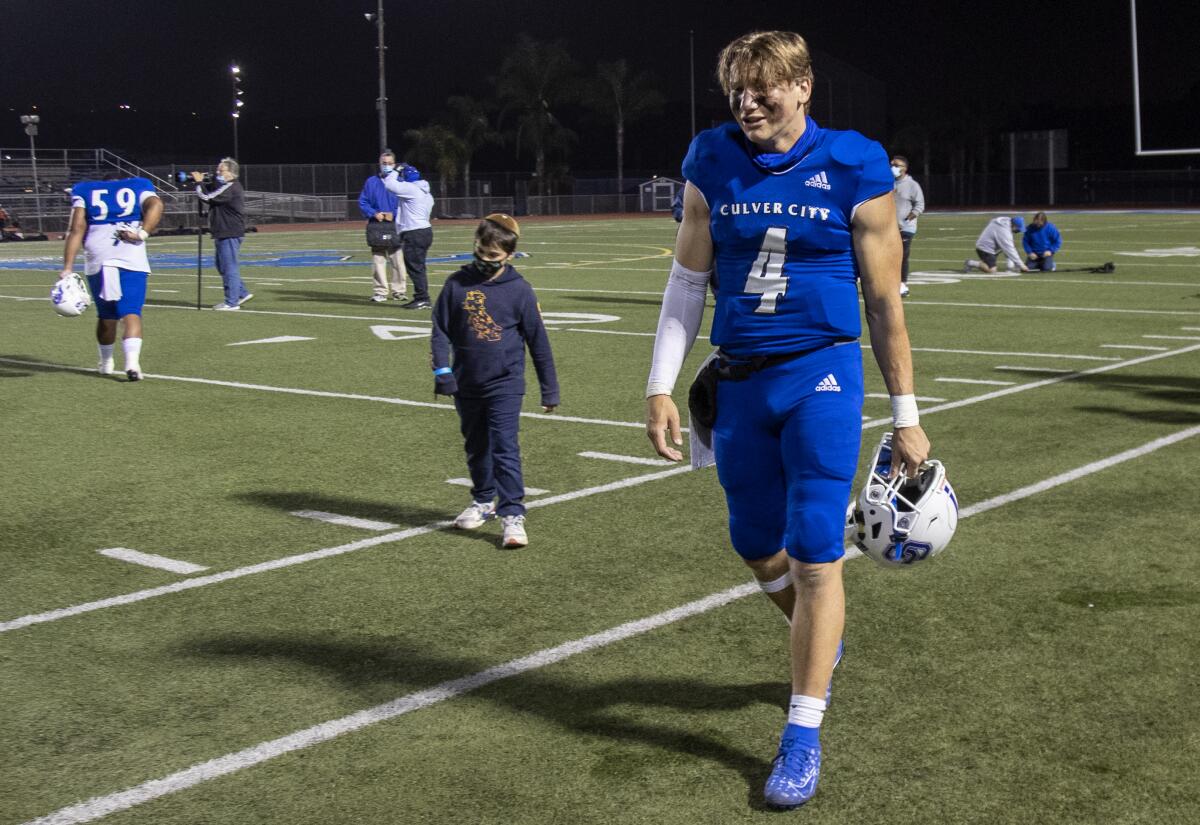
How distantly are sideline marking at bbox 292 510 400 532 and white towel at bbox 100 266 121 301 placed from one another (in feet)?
18.6

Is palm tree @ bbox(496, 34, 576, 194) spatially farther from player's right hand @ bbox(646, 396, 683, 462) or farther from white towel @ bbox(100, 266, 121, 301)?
player's right hand @ bbox(646, 396, 683, 462)

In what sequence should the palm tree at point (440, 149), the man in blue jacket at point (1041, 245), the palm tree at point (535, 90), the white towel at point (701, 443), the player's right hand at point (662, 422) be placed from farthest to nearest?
the palm tree at point (535, 90) → the palm tree at point (440, 149) → the man in blue jacket at point (1041, 245) → the white towel at point (701, 443) → the player's right hand at point (662, 422)

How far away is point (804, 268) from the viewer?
4.07 m

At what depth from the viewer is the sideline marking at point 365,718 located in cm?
395

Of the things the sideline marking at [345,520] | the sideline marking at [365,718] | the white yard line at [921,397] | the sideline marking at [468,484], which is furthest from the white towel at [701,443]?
the white yard line at [921,397]

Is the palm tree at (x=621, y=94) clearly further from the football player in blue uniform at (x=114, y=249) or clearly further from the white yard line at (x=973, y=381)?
the white yard line at (x=973, y=381)

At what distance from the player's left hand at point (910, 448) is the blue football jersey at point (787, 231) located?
0.33 m

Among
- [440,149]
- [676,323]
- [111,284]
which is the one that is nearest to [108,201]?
[111,284]

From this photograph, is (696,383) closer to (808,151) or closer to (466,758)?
(808,151)

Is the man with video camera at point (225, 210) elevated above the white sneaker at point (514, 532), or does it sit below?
above

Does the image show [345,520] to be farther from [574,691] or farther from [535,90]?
[535,90]

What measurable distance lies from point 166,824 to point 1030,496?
4.98 m

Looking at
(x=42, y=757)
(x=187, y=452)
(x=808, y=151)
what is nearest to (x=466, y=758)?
(x=42, y=757)

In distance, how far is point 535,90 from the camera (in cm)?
8050
